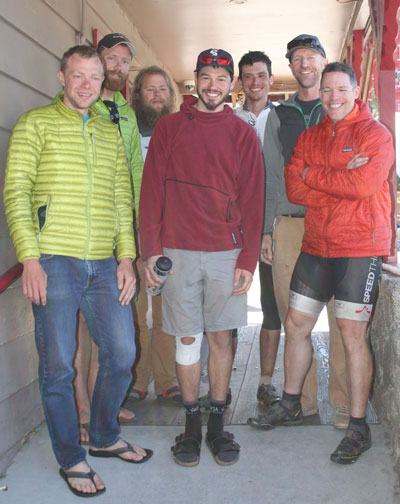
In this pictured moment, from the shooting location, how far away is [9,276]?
2.38 m

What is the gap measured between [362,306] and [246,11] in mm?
3767

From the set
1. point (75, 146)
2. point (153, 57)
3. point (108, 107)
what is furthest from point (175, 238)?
point (153, 57)

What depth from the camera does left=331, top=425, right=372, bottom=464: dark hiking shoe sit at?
2.44 metres

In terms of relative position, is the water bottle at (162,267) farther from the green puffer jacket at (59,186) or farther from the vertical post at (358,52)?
the vertical post at (358,52)

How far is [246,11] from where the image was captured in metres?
5.33

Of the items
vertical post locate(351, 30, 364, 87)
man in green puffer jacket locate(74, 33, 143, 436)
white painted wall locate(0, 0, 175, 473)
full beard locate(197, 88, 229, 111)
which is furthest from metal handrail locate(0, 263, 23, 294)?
vertical post locate(351, 30, 364, 87)

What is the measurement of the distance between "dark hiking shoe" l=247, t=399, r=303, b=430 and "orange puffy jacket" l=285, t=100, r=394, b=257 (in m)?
0.80

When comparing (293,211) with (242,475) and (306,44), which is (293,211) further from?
(242,475)

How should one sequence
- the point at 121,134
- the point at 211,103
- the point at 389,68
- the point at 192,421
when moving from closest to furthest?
1. the point at 211,103
2. the point at 192,421
3. the point at 121,134
4. the point at 389,68

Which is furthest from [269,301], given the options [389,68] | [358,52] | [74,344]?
[358,52]

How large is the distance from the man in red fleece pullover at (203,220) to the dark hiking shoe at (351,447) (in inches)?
17.5

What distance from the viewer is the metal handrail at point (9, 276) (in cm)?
231

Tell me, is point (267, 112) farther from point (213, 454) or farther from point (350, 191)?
point (213, 454)

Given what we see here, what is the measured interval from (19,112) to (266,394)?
1.97 meters
